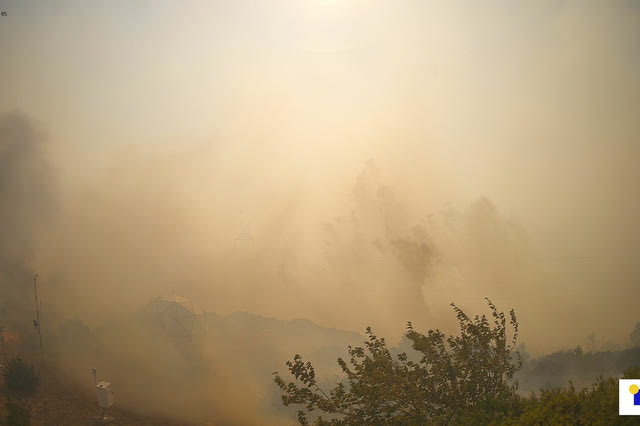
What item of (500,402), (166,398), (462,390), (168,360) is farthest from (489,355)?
(168,360)

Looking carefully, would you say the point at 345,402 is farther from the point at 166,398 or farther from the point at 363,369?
the point at 166,398

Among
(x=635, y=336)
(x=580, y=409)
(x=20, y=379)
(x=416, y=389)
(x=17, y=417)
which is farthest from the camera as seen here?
(x=635, y=336)

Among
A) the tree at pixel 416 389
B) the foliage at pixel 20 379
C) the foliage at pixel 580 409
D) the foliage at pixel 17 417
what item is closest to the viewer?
the foliage at pixel 580 409

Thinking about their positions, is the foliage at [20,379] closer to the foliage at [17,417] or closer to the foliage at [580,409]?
the foliage at [17,417]

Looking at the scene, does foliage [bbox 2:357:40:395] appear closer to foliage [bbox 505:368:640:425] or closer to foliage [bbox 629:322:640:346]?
foliage [bbox 505:368:640:425]

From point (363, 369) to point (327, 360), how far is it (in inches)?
1248

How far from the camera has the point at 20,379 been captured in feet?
80.1

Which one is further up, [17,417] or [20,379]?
[20,379]

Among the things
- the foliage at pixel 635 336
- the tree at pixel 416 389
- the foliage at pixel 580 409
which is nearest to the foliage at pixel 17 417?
the tree at pixel 416 389

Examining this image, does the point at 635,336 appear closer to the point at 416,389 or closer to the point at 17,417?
the point at 416,389

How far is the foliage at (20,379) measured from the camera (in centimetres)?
2403

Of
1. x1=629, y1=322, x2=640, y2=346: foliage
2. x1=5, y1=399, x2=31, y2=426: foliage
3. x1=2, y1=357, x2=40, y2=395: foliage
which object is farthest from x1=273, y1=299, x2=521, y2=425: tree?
x1=629, y1=322, x2=640, y2=346: foliage

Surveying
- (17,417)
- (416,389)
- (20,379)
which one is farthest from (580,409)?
(20,379)

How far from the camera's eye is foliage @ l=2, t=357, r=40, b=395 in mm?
24033
